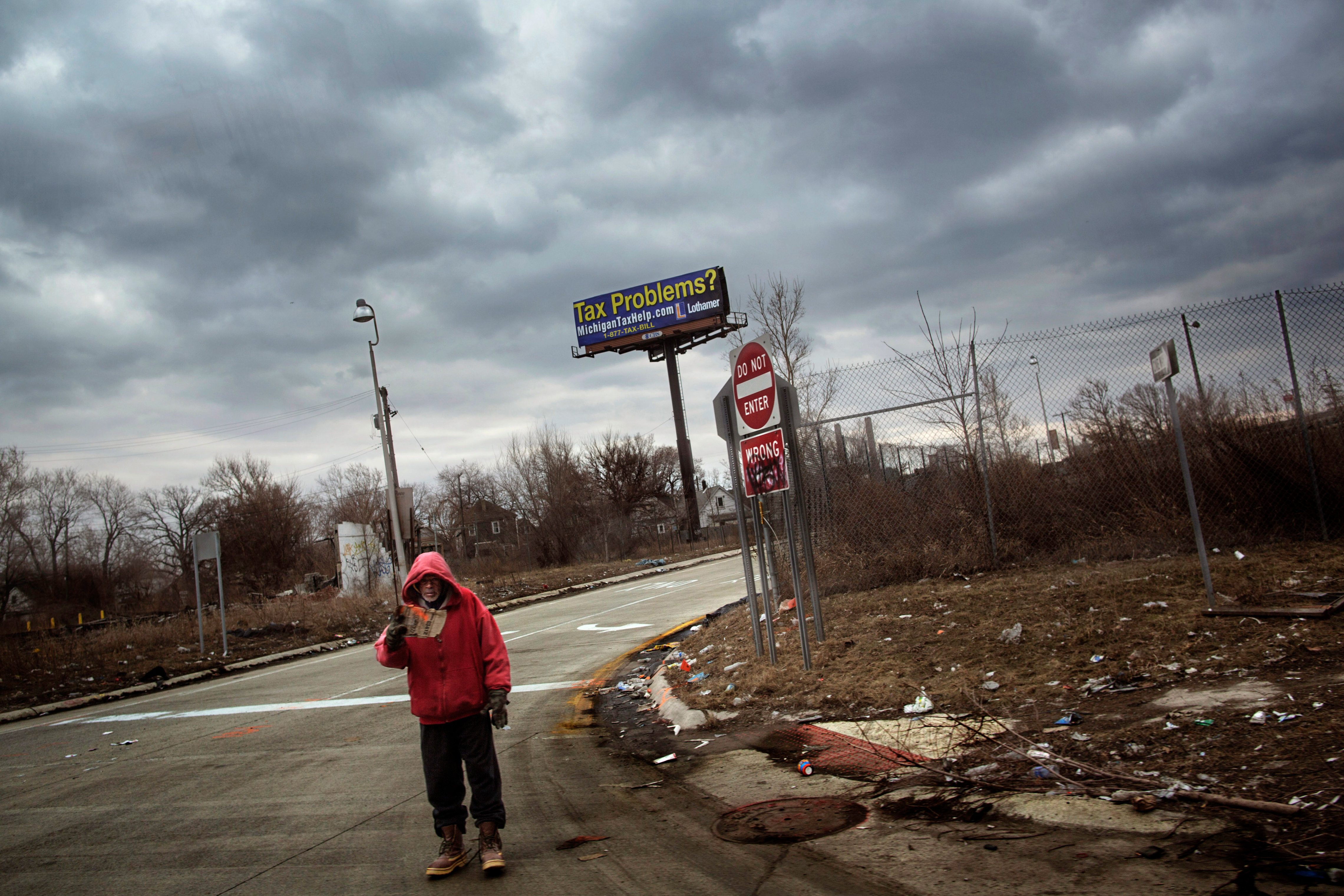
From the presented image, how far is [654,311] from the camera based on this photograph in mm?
50438

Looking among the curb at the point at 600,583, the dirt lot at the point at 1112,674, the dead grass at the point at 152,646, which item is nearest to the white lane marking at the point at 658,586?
the curb at the point at 600,583

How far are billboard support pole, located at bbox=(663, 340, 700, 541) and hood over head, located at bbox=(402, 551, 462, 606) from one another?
46296 millimetres

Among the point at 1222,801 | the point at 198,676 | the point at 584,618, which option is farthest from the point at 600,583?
the point at 1222,801

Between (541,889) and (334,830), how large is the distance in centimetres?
190

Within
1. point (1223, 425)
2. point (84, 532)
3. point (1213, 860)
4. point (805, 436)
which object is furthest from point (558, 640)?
point (84, 532)

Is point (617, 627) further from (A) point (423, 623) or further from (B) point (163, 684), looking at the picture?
(A) point (423, 623)

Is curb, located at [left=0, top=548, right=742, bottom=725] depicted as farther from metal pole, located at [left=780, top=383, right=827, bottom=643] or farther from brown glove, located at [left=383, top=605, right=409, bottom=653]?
brown glove, located at [left=383, top=605, right=409, bottom=653]

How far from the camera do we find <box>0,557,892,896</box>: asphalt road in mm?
3906

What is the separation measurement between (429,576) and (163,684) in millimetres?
12456

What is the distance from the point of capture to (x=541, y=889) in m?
3.71

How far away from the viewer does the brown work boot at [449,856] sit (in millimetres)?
3984

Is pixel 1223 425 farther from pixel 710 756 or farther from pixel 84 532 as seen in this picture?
pixel 84 532

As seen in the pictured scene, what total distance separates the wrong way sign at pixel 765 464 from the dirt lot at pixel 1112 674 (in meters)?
1.70

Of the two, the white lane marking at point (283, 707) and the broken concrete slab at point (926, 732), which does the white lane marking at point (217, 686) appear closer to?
the white lane marking at point (283, 707)
